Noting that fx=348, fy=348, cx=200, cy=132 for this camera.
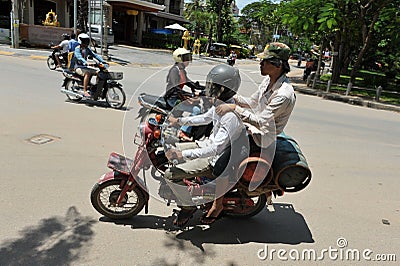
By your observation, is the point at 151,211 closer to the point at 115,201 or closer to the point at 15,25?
the point at 115,201

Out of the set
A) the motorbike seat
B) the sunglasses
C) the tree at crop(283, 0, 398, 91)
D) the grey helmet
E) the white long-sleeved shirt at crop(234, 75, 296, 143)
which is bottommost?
the motorbike seat

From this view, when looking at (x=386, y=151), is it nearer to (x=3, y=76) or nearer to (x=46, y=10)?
(x=3, y=76)

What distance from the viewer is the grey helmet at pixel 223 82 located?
118 inches

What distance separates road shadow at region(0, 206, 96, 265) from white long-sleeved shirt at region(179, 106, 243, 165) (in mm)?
1259

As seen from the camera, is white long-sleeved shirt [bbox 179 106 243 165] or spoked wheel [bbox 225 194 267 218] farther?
spoked wheel [bbox 225 194 267 218]

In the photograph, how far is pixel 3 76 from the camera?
10961 mm

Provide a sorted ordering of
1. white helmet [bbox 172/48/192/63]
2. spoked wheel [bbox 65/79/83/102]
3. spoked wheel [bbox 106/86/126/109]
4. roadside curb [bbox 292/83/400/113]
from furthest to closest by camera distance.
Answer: roadside curb [bbox 292/83/400/113] < spoked wheel [bbox 65/79/83/102] < spoked wheel [bbox 106/86/126/109] < white helmet [bbox 172/48/192/63]

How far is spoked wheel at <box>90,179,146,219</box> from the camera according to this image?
3555 mm

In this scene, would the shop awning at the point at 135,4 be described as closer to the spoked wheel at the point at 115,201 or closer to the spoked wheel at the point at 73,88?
the spoked wheel at the point at 73,88

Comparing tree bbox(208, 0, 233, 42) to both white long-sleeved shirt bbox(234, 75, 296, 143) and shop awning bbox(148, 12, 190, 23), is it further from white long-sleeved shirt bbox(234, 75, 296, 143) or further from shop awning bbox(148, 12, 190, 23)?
white long-sleeved shirt bbox(234, 75, 296, 143)

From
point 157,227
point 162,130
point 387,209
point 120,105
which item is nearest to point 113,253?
point 157,227
